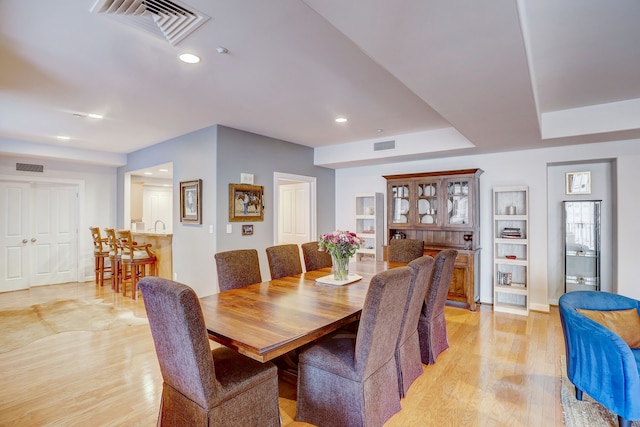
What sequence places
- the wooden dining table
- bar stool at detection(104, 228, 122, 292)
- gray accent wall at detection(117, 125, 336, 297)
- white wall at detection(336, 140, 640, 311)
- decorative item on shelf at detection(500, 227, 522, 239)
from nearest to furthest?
the wooden dining table
white wall at detection(336, 140, 640, 311)
gray accent wall at detection(117, 125, 336, 297)
decorative item on shelf at detection(500, 227, 522, 239)
bar stool at detection(104, 228, 122, 292)

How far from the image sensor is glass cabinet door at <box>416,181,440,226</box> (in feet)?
16.4

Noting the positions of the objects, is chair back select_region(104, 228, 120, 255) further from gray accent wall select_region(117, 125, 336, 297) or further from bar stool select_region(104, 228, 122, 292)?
gray accent wall select_region(117, 125, 336, 297)

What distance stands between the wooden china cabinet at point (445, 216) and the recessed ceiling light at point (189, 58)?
3.59 metres

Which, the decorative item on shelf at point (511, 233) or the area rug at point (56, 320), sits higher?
the decorative item on shelf at point (511, 233)

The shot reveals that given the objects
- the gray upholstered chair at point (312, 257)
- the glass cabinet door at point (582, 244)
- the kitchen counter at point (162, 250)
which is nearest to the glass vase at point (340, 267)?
the gray upholstered chair at point (312, 257)

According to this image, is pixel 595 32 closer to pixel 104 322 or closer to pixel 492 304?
pixel 492 304

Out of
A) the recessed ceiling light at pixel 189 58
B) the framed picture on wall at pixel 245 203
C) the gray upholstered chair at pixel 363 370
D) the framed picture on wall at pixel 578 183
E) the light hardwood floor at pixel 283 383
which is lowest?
the light hardwood floor at pixel 283 383

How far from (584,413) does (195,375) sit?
2.53 metres

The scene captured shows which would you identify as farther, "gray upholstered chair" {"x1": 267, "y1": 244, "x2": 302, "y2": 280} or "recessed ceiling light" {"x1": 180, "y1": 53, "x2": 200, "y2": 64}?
"gray upholstered chair" {"x1": 267, "y1": 244, "x2": 302, "y2": 280}

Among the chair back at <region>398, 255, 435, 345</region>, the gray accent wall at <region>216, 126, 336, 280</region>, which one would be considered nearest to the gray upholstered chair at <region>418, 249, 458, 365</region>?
the chair back at <region>398, 255, 435, 345</region>

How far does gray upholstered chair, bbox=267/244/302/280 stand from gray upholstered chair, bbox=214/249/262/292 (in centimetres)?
22

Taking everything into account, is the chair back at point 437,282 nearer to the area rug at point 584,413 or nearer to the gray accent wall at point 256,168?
the area rug at point 584,413

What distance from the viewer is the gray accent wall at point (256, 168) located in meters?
4.28

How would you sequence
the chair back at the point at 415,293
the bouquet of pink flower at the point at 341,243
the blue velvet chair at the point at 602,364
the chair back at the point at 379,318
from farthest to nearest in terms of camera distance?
1. the bouquet of pink flower at the point at 341,243
2. the chair back at the point at 415,293
3. the blue velvet chair at the point at 602,364
4. the chair back at the point at 379,318
